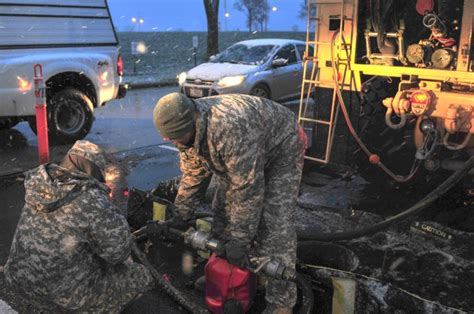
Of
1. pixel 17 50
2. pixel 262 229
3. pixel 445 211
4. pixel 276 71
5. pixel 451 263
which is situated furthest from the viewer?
pixel 276 71

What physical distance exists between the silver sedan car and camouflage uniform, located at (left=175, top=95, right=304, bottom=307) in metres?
7.55

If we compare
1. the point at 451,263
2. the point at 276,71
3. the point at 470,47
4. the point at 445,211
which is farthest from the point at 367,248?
the point at 276,71

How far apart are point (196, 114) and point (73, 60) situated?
5498 mm

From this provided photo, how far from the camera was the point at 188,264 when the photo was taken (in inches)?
157

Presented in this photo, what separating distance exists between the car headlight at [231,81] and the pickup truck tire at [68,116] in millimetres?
3307

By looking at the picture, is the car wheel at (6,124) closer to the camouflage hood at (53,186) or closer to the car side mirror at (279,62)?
the car side mirror at (279,62)

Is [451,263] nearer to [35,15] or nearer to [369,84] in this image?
[369,84]

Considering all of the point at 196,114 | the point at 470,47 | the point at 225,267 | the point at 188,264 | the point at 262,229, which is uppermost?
the point at 470,47

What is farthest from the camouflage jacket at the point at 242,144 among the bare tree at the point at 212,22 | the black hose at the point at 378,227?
the bare tree at the point at 212,22

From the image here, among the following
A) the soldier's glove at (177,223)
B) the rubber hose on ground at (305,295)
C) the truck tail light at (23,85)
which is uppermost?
the truck tail light at (23,85)

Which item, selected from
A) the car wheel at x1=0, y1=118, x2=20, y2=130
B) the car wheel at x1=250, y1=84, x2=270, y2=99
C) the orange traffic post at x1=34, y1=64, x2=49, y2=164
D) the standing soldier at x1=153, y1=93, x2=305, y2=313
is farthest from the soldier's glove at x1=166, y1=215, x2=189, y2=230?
the car wheel at x1=250, y1=84, x2=270, y2=99

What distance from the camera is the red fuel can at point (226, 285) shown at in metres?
3.15

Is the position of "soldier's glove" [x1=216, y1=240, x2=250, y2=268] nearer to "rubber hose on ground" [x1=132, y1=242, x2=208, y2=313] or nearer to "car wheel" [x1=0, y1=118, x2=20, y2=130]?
"rubber hose on ground" [x1=132, y1=242, x2=208, y2=313]

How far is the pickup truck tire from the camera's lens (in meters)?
7.57
